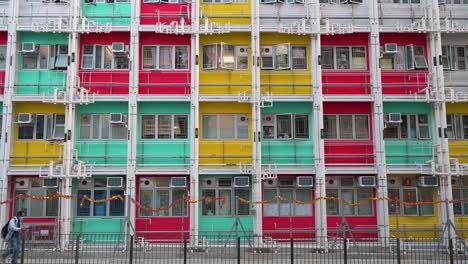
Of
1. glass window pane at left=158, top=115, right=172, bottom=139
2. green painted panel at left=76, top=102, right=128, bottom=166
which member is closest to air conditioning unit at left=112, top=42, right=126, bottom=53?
green painted panel at left=76, top=102, right=128, bottom=166

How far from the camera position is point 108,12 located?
25.5m

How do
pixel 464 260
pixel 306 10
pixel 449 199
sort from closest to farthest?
pixel 464 260 → pixel 449 199 → pixel 306 10

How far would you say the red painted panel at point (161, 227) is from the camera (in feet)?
79.5

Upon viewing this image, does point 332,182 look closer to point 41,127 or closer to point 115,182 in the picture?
point 115,182

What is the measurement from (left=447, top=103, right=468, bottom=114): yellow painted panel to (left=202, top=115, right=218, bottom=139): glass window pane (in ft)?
38.5

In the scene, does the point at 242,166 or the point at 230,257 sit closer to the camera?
the point at 230,257

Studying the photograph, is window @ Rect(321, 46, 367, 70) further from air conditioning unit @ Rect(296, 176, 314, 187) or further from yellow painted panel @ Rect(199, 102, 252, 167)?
air conditioning unit @ Rect(296, 176, 314, 187)

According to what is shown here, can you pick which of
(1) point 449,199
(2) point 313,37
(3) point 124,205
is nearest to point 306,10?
(2) point 313,37

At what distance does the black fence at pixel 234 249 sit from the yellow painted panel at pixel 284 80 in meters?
7.14

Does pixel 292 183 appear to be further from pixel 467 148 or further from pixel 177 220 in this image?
pixel 467 148

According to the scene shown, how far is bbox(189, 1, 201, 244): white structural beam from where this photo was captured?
78.0 ft

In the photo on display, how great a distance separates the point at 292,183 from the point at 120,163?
8.37 metres

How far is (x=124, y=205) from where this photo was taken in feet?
80.9

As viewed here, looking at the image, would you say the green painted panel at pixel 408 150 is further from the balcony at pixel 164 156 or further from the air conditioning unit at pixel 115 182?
the air conditioning unit at pixel 115 182
